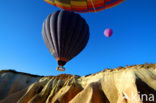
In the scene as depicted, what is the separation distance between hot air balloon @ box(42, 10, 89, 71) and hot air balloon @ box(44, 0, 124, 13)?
1.55 meters

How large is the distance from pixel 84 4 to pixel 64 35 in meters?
5.35

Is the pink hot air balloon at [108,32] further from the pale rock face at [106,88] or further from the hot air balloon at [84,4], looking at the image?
the pale rock face at [106,88]

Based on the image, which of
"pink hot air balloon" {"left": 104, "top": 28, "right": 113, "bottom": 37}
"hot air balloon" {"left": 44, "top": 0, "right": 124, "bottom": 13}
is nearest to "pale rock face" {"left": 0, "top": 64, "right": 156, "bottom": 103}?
"pink hot air balloon" {"left": 104, "top": 28, "right": 113, "bottom": 37}

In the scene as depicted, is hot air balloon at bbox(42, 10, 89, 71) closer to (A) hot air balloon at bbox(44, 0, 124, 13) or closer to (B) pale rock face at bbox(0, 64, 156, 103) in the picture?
(A) hot air balloon at bbox(44, 0, 124, 13)

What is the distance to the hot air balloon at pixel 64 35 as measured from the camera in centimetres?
1659

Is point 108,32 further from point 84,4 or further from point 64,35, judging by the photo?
point 64,35

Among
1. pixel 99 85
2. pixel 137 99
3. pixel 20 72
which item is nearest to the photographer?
pixel 137 99

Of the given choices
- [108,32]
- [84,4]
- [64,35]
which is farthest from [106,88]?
[84,4]

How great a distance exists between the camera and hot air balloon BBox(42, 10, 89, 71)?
54.4ft

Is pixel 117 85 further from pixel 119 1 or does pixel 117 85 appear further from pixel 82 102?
pixel 119 1

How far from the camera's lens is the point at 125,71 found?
10.8 metres

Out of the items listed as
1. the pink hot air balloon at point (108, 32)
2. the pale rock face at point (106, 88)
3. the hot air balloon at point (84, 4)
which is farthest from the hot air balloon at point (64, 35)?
the pink hot air balloon at point (108, 32)

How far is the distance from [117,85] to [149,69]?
8.65 ft

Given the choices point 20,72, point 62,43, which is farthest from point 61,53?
point 20,72
